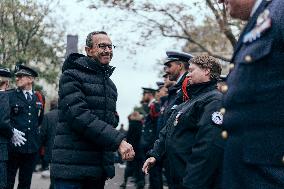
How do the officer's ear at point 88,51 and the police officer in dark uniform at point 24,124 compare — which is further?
the police officer in dark uniform at point 24,124

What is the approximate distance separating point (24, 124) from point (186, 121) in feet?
15.1

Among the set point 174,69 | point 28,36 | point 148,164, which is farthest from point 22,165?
point 28,36

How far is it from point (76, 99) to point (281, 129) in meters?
2.60

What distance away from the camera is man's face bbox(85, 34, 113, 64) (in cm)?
541

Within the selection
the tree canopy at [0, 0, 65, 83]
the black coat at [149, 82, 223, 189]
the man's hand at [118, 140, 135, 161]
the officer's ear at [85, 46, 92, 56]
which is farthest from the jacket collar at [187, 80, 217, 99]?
the tree canopy at [0, 0, 65, 83]

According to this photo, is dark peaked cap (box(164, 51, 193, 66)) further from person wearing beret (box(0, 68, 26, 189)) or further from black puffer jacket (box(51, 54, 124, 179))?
black puffer jacket (box(51, 54, 124, 179))

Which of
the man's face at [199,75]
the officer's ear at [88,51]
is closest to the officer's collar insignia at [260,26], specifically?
the man's face at [199,75]

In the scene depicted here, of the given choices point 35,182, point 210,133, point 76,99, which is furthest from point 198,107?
point 35,182

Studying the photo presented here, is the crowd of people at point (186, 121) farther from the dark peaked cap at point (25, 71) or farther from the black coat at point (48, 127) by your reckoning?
the black coat at point (48, 127)

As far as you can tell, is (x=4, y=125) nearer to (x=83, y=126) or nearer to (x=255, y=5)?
(x=83, y=126)

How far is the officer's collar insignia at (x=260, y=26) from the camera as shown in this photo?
8.87 ft

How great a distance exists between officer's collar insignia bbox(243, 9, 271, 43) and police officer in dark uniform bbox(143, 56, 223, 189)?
2.10m

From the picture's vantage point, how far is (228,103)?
2895 mm

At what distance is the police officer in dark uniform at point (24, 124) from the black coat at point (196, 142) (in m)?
3.93
